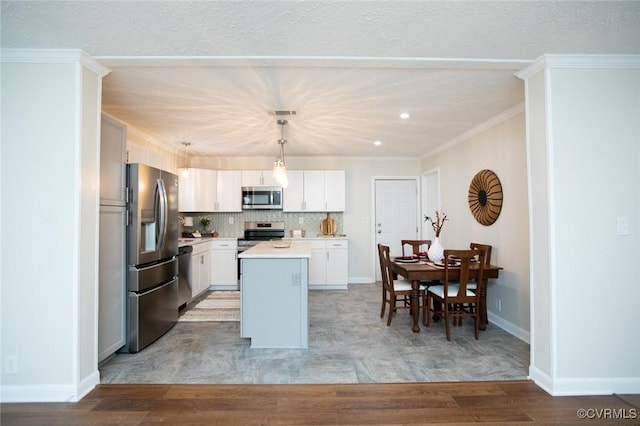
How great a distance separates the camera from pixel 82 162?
219cm

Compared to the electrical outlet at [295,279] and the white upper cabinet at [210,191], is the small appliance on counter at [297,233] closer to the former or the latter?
the white upper cabinet at [210,191]

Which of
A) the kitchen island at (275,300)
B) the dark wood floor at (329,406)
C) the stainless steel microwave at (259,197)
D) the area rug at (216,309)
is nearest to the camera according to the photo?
the dark wood floor at (329,406)

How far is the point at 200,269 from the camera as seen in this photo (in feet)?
16.2

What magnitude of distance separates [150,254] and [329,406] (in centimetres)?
219

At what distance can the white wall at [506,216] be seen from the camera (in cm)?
324

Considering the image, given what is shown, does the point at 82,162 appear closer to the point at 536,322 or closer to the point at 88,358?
the point at 88,358

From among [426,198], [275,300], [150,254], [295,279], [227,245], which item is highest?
[426,198]

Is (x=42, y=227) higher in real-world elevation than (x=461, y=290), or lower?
higher

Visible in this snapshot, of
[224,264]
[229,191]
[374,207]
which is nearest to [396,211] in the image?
[374,207]

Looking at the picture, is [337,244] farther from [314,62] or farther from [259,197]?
[314,62]

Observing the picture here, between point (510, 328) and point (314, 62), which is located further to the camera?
point (510, 328)
